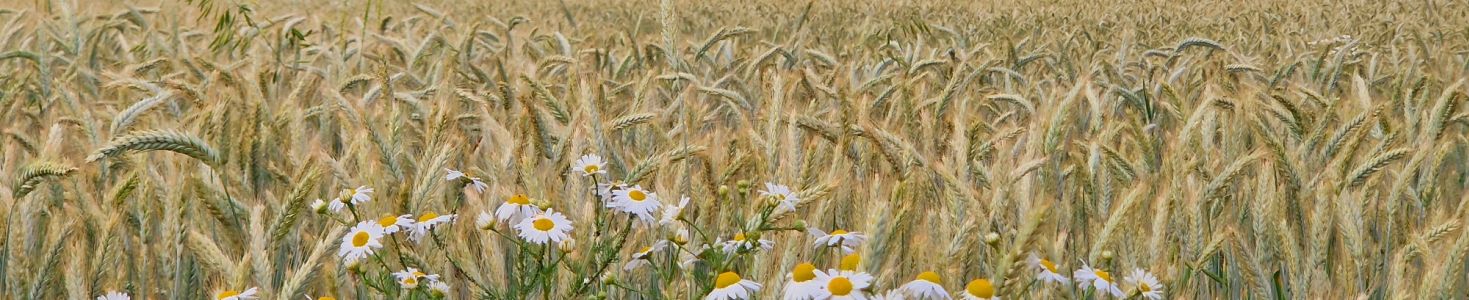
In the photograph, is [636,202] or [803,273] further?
[636,202]

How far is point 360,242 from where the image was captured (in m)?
1.41

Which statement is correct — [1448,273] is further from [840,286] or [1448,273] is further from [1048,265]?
[840,286]

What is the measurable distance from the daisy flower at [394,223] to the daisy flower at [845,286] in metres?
0.60

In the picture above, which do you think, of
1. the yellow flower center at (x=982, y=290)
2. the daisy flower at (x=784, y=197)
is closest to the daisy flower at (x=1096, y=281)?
the yellow flower center at (x=982, y=290)

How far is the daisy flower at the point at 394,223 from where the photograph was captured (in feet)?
4.66

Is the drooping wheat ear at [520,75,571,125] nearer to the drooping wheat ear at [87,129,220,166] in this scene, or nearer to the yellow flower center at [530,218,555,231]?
the drooping wheat ear at [87,129,220,166]

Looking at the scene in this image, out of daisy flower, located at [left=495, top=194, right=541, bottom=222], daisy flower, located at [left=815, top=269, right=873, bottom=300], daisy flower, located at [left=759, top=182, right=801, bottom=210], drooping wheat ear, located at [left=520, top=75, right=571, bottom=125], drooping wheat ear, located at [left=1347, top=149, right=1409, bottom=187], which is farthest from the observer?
drooping wheat ear, located at [left=520, top=75, right=571, bottom=125]

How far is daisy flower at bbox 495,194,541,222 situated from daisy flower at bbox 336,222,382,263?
171 millimetres

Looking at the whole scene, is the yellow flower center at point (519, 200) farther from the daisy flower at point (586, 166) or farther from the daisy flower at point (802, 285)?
the daisy flower at point (802, 285)

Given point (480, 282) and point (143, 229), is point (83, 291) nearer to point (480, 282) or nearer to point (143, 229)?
point (143, 229)

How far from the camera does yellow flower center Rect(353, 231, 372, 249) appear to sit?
1.41 metres

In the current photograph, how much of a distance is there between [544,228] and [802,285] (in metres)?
0.43

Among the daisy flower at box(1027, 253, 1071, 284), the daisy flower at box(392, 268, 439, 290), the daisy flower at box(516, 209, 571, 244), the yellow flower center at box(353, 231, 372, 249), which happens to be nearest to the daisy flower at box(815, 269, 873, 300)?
the daisy flower at box(1027, 253, 1071, 284)

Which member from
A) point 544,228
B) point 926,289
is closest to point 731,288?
point 926,289
